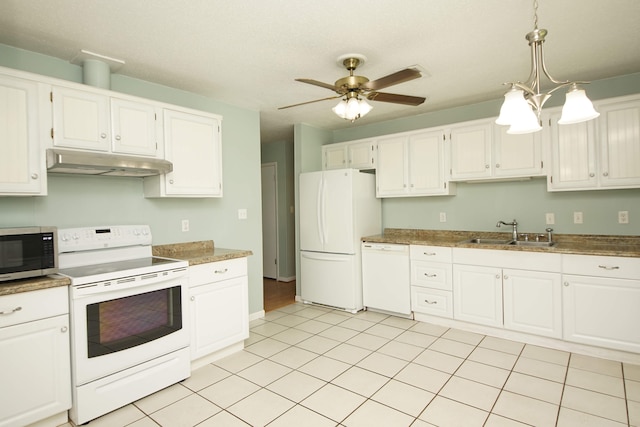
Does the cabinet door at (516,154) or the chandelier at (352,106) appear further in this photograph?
the cabinet door at (516,154)

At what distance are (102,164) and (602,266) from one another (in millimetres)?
3862

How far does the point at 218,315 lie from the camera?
2861 mm

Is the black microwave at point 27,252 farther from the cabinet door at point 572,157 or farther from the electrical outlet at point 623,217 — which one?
the electrical outlet at point 623,217

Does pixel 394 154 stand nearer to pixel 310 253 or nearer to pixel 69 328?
pixel 310 253

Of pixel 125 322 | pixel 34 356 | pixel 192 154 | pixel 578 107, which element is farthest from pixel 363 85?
pixel 34 356

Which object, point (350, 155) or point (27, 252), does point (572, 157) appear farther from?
point (27, 252)

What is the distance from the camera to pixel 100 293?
212 cm

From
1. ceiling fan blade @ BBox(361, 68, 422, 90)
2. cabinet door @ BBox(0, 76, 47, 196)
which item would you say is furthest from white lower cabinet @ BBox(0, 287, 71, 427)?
ceiling fan blade @ BBox(361, 68, 422, 90)

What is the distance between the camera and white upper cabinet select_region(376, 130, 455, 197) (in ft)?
12.7

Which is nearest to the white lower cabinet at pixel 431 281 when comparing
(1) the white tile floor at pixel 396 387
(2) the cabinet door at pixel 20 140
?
(1) the white tile floor at pixel 396 387

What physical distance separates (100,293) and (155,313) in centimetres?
41

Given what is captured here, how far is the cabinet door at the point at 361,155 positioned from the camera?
173 inches

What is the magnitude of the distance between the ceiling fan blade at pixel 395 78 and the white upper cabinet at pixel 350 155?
2.11 metres

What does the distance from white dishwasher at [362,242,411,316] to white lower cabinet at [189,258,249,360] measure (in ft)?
5.31
